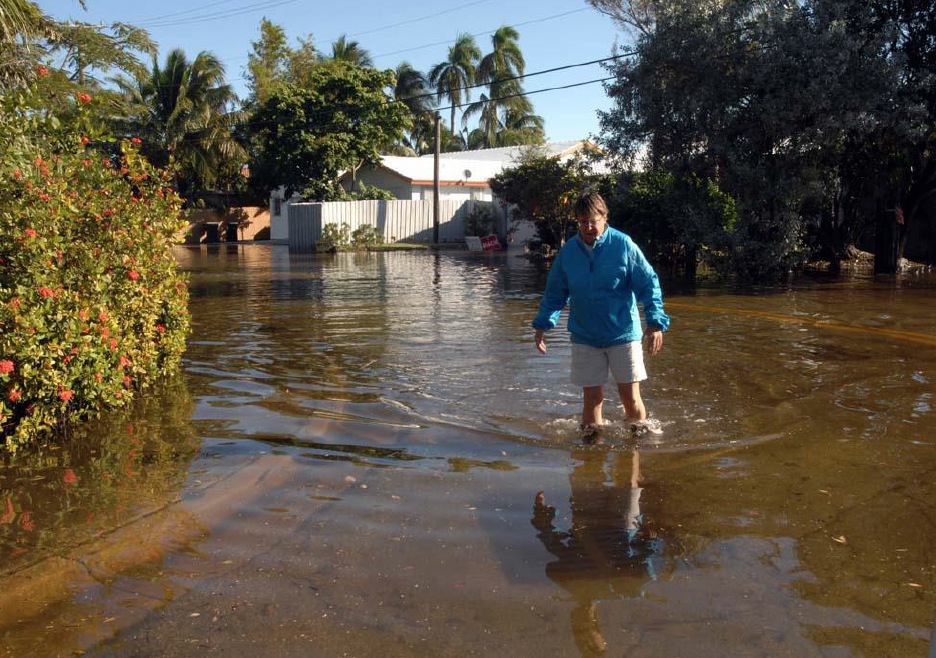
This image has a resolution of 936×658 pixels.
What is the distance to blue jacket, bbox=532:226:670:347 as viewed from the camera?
6.05 meters

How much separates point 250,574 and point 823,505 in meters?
3.12

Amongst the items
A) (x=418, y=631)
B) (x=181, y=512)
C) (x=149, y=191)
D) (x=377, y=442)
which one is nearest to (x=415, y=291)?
(x=149, y=191)

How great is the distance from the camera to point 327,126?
40.7 metres

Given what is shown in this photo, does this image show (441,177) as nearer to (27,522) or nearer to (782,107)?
(782,107)

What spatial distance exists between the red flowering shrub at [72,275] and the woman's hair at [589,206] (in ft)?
11.2

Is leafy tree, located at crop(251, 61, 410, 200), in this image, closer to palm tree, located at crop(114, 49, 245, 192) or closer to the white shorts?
palm tree, located at crop(114, 49, 245, 192)

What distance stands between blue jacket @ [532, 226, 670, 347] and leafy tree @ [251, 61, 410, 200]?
35.2 meters

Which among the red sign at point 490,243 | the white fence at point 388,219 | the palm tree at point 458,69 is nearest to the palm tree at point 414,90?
the palm tree at point 458,69

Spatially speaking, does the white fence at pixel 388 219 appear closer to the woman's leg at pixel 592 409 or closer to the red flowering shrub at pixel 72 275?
the red flowering shrub at pixel 72 275

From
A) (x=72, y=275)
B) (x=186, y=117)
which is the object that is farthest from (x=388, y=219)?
(x=72, y=275)

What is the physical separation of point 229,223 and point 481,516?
4767 cm

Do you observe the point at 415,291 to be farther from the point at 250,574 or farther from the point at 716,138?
the point at 250,574

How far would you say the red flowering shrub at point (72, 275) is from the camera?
5758 mm

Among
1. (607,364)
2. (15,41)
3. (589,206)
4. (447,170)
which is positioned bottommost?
(607,364)
